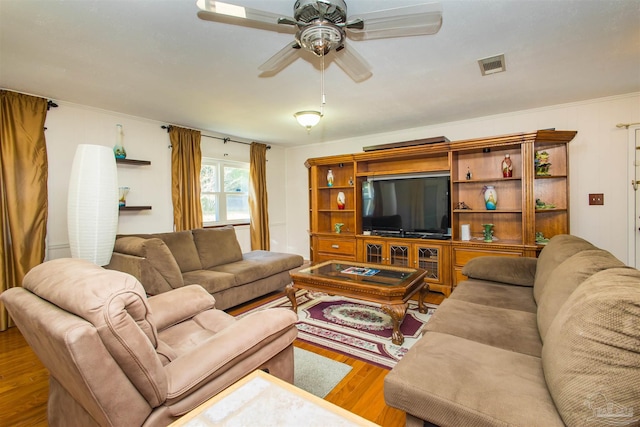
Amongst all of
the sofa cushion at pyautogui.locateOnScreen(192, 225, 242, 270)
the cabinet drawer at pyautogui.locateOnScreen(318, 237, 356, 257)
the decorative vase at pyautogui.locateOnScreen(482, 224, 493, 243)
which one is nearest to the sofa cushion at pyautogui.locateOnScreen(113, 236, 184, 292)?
the sofa cushion at pyautogui.locateOnScreen(192, 225, 242, 270)

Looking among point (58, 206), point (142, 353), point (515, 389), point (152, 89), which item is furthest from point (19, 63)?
point (515, 389)

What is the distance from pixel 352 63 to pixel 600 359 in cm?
222

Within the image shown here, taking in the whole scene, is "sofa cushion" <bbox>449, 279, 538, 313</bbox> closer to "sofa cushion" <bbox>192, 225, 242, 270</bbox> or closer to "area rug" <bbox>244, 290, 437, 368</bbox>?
"area rug" <bbox>244, 290, 437, 368</bbox>

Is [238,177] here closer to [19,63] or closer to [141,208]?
[141,208]

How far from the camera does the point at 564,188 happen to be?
3631 mm

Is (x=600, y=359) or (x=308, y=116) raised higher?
(x=308, y=116)

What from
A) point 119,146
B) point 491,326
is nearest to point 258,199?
point 119,146

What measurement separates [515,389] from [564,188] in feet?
11.5

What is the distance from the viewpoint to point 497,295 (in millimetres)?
2250

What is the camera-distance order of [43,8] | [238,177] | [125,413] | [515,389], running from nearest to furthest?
[125,413] < [515,389] < [43,8] < [238,177]

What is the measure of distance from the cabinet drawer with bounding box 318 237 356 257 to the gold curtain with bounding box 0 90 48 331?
3492 mm

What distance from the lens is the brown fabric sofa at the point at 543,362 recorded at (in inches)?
34.1

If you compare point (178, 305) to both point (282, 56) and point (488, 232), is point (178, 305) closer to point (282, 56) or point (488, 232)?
point (282, 56)

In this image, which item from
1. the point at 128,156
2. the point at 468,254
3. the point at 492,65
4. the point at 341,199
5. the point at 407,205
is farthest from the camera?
the point at 341,199
